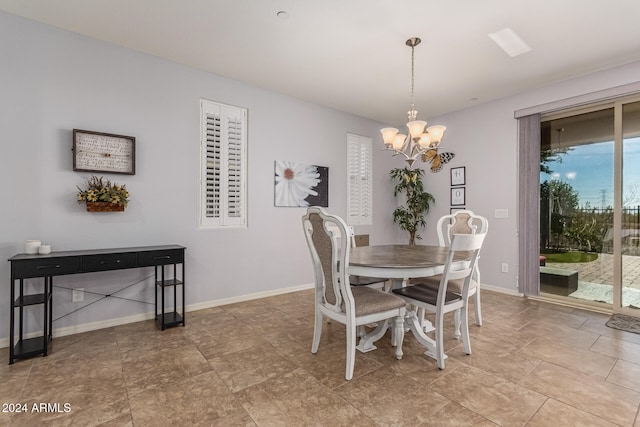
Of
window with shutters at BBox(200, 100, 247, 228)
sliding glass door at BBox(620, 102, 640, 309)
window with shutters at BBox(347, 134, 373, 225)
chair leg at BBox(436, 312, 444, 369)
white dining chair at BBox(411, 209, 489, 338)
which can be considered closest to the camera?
chair leg at BBox(436, 312, 444, 369)

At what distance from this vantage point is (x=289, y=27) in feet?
8.71

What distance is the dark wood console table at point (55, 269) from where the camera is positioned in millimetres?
2248

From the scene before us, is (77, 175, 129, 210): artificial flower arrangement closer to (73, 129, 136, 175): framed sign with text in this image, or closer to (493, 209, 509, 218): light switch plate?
(73, 129, 136, 175): framed sign with text

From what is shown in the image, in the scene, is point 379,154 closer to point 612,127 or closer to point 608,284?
point 612,127

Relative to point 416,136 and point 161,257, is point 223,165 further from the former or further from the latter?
point 416,136

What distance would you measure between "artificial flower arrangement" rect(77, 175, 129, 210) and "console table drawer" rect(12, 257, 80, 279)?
1.90 ft

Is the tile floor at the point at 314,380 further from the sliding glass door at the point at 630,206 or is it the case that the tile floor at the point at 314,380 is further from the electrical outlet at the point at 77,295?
the sliding glass door at the point at 630,206

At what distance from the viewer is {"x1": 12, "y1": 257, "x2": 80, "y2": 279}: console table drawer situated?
2240 millimetres

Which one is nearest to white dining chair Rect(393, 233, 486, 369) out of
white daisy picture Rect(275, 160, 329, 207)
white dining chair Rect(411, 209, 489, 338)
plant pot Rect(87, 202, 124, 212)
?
white dining chair Rect(411, 209, 489, 338)

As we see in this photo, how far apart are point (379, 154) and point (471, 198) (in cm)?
171

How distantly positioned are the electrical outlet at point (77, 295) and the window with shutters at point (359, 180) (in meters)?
3.48

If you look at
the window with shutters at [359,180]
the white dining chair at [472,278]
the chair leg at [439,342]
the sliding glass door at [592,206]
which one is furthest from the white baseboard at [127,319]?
the sliding glass door at [592,206]

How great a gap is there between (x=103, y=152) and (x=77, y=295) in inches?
53.2

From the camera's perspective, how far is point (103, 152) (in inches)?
113
